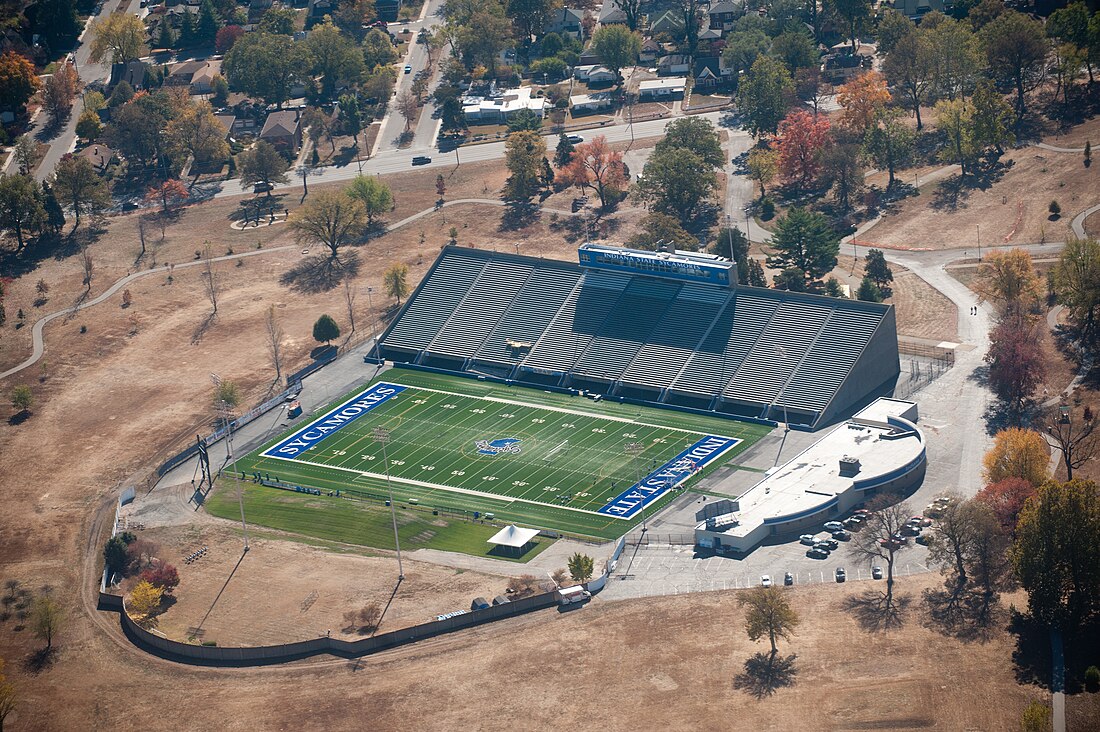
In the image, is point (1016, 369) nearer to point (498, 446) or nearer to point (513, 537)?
point (498, 446)

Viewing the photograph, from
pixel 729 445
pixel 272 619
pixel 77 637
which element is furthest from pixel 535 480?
pixel 77 637

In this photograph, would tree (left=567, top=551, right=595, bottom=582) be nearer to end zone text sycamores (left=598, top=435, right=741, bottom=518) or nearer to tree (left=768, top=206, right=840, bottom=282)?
end zone text sycamores (left=598, top=435, right=741, bottom=518)

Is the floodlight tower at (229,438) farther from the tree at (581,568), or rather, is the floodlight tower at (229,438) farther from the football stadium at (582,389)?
the tree at (581,568)

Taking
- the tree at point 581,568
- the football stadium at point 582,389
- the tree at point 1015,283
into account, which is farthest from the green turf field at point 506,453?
the tree at point 1015,283

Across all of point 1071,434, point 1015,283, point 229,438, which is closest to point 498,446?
point 229,438

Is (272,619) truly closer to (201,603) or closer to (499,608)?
(201,603)
